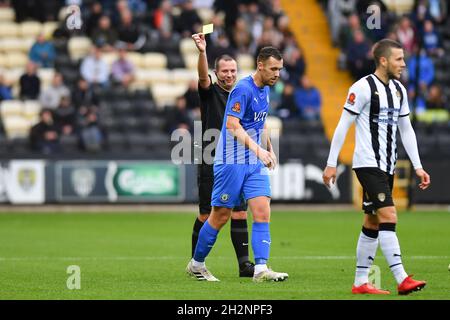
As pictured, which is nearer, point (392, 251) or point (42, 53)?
point (392, 251)

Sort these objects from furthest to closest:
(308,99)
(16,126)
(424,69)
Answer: (424,69) → (308,99) → (16,126)

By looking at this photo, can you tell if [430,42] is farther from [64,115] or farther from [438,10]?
[64,115]

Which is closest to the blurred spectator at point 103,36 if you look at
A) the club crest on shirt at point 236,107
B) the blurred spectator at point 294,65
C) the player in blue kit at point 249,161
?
the blurred spectator at point 294,65

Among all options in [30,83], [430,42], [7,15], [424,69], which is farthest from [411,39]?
[7,15]

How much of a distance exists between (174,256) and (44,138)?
11.4m

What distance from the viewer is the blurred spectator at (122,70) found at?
28125 millimetres

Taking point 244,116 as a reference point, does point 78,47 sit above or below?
above

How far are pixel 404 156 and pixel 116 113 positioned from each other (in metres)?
6.78

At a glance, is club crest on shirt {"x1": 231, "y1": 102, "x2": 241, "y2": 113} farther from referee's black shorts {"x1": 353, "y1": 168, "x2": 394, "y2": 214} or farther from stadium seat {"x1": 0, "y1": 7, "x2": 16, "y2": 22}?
stadium seat {"x1": 0, "y1": 7, "x2": 16, "y2": 22}

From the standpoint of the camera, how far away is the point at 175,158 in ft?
84.1

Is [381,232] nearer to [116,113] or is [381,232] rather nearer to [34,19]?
[116,113]

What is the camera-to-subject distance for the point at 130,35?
29.2 m

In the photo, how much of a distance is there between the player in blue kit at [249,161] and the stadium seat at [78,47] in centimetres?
1770

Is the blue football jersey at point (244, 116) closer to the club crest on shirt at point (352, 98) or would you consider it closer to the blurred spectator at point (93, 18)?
the club crest on shirt at point (352, 98)
